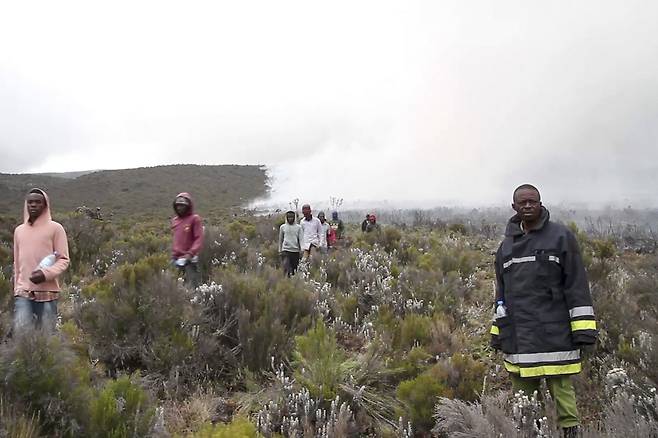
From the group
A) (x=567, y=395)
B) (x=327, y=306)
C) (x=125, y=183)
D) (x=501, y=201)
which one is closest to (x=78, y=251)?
(x=327, y=306)

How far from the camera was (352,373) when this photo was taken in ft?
13.0

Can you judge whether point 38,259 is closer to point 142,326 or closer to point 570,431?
point 142,326

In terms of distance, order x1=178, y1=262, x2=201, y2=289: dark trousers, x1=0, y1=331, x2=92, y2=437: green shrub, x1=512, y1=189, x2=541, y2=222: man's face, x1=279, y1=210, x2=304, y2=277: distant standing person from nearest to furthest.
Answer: x1=0, y1=331, x2=92, y2=437: green shrub → x1=512, y1=189, x2=541, y2=222: man's face → x1=178, y1=262, x2=201, y2=289: dark trousers → x1=279, y1=210, x2=304, y2=277: distant standing person

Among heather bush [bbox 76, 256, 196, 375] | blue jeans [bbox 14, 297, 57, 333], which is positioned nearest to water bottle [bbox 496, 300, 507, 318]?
heather bush [bbox 76, 256, 196, 375]

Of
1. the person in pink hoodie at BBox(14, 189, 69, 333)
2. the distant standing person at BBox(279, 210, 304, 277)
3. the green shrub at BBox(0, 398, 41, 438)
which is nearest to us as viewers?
the green shrub at BBox(0, 398, 41, 438)

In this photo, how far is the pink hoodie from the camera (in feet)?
13.8

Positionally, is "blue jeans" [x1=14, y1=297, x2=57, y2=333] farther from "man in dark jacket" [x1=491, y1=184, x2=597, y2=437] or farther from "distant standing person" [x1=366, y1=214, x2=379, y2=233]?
"distant standing person" [x1=366, y1=214, x2=379, y2=233]

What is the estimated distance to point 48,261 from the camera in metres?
4.15

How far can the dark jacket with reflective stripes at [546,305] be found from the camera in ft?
9.71

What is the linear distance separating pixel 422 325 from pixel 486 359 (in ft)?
2.40

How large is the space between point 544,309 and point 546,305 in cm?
3

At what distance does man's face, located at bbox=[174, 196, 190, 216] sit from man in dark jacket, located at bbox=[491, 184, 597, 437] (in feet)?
14.1

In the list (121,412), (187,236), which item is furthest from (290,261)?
(121,412)

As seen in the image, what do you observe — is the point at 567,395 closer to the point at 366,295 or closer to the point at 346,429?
the point at 346,429
